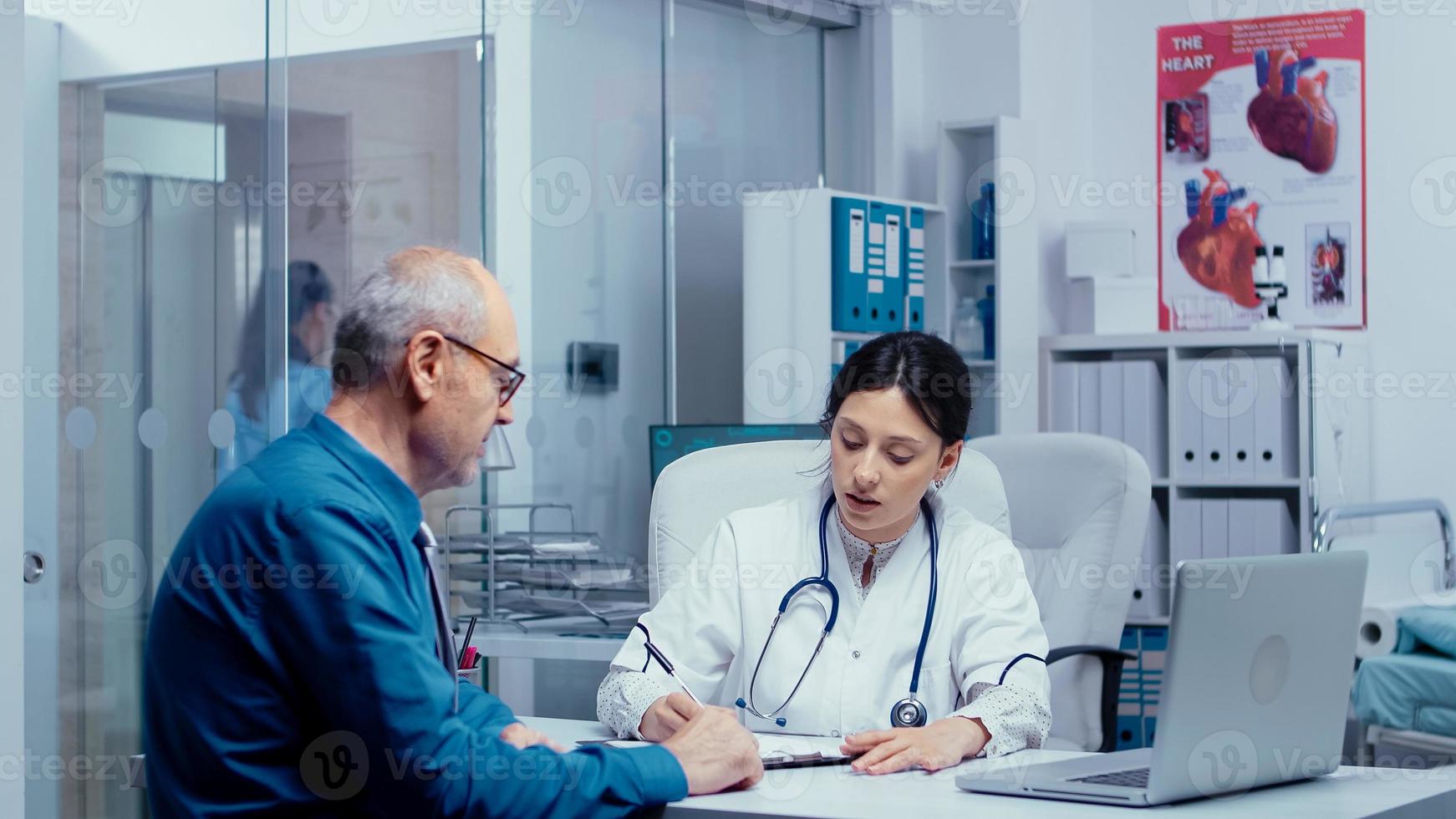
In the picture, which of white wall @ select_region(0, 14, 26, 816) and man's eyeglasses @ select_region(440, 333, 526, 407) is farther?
white wall @ select_region(0, 14, 26, 816)

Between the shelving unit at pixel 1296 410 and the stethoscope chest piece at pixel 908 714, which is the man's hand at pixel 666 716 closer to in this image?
the stethoscope chest piece at pixel 908 714

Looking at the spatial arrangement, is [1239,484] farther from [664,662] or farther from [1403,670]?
[664,662]

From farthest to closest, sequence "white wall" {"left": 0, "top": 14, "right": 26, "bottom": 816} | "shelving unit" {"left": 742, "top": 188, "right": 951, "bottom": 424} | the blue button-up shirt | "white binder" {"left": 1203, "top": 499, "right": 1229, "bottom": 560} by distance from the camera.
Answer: "white binder" {"left": 1203, "top": 499, "right": 1229, "bottom": 560}, "shelving unit" {"left": 742, "top": 188, "right": 951, "bottom": 424}, "white wall" {"left": 0, "top": 14, "right": 26, "bottom": 816}, the blue button-up shirt

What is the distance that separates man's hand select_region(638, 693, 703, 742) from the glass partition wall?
164 centimetres

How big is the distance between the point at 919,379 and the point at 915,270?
272cm

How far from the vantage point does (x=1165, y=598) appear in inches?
190

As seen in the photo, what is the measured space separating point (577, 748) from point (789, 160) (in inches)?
153

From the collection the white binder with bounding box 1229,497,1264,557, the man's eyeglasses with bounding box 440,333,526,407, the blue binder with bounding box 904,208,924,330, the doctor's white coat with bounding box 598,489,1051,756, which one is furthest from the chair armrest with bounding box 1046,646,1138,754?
the blue binder with bounding box 904,208,924,330

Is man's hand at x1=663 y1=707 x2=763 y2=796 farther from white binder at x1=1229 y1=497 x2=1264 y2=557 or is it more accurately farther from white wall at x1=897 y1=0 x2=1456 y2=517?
white wall at x1=897 y1=0 x2=1456 y2=517

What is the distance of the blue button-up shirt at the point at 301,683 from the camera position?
144 centimetres

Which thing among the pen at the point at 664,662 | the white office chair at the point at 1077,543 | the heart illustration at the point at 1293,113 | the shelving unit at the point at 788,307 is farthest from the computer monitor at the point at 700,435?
the heart illustration at the point at 1293,113

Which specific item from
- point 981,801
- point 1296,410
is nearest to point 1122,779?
point 981,801

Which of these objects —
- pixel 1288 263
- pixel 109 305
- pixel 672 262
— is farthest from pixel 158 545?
pixel 1288 263

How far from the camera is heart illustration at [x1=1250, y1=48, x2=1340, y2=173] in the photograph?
16.9 ft
